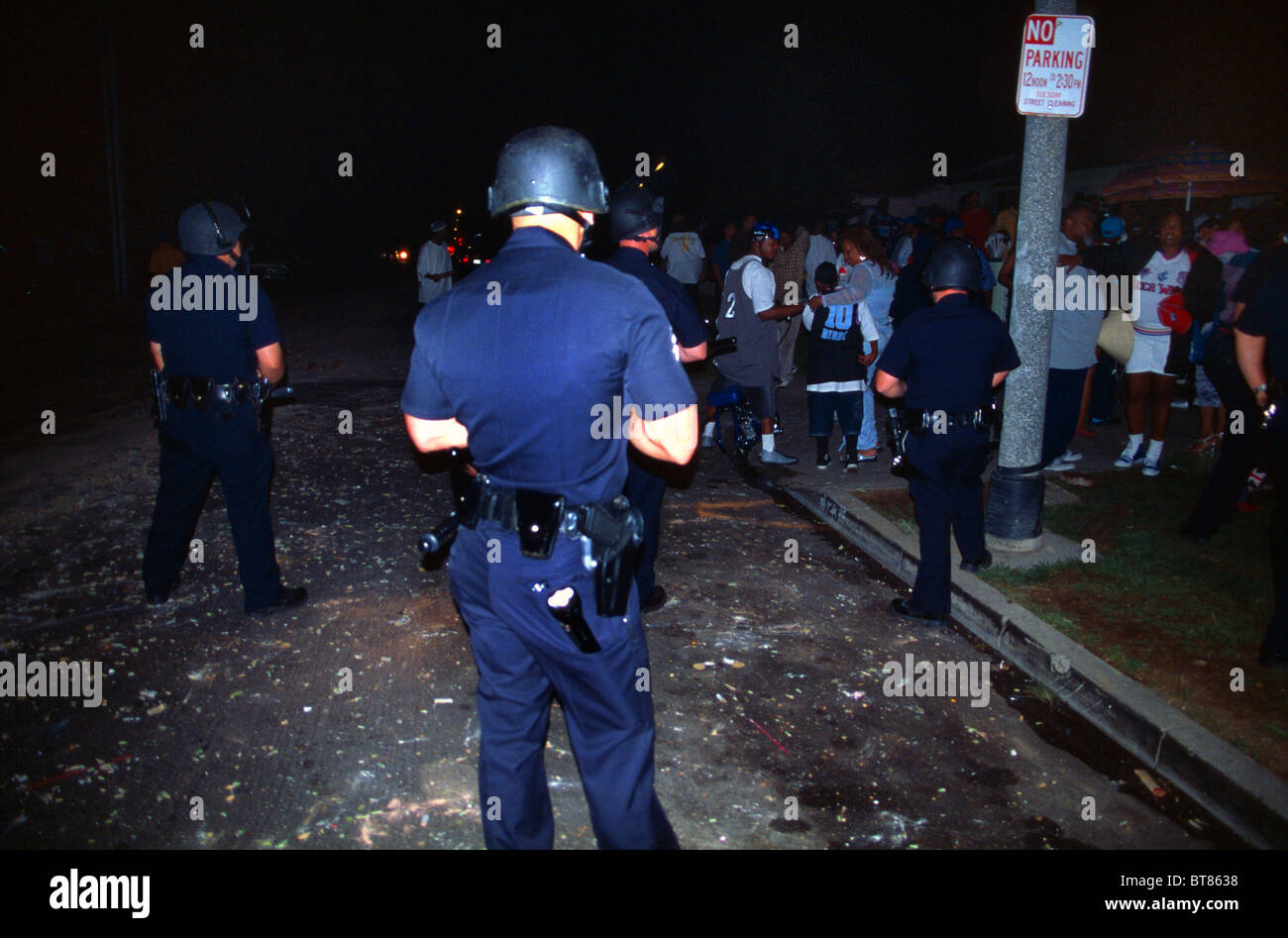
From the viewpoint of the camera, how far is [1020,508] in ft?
19.7

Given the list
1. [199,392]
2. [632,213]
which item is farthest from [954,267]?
[199,392]

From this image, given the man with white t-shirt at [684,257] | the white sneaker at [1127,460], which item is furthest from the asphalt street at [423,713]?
the man with white t-shirt at [684,257]

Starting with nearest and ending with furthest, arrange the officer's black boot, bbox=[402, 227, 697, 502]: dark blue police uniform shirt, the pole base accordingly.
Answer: bbox=[402, 227, 697, 502]: dark blue police uniform shirt
the pole base
the officer's black boot

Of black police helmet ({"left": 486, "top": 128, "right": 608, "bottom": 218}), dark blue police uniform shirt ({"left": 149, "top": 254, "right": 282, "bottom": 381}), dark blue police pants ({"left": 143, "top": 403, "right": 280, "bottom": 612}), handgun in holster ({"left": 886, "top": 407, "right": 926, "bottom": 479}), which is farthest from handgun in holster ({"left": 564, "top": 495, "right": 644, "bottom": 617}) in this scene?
dark blue police pants ({"left": 143, "top": 403, "right": 280, "bottom": 612})

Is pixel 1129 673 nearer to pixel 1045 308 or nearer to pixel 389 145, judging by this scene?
pixel 1045 308

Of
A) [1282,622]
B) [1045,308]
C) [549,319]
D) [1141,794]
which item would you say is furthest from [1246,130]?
[549,319]

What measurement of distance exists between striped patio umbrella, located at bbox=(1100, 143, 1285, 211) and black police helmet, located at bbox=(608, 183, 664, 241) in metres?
11.8

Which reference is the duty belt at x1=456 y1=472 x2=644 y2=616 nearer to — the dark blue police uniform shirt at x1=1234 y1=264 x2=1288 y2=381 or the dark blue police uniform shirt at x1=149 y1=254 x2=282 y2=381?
the dark blue police uniform shirt at x1=149 y1=254 x2=282 y2=381

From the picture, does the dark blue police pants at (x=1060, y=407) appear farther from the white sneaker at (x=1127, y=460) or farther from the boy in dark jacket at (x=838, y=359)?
the boy in dark jacket at (x=838, y=359)

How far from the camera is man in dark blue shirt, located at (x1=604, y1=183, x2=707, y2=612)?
16.0ft

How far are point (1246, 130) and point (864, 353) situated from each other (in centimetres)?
1970

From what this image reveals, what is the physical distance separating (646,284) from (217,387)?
2333 mm

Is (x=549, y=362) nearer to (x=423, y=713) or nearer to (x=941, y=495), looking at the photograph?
(x=423, y=713)

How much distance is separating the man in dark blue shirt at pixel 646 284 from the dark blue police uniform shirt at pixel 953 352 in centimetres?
111
